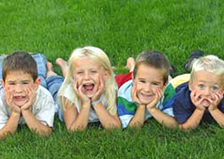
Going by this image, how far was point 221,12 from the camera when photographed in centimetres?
643

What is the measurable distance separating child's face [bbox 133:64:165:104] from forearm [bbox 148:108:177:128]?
0.43 feet

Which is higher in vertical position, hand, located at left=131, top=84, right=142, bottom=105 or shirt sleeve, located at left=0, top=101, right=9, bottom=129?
hand, located at left=131, top=84, right=142, bottom=105

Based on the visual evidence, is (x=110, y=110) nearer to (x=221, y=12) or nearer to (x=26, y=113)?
(x=26, y=113)

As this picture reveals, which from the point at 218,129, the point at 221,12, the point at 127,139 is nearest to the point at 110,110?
the point at 127,139

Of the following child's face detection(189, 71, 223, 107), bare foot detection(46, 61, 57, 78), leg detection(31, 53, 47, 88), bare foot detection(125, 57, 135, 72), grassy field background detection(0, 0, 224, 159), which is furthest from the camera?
bare foot detection(125, 57, 135, 72)

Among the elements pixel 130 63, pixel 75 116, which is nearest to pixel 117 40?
pixel 130 63

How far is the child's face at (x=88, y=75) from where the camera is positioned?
4016mm

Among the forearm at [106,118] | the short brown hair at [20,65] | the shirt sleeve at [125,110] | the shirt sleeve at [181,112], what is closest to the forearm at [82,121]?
the forearm at [106,118]

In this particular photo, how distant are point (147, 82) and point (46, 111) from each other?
1.00 meters

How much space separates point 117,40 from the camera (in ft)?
19.3

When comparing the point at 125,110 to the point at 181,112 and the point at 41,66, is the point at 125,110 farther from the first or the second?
the point at 41,66

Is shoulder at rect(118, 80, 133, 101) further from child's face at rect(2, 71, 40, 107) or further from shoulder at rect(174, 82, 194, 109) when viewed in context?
child's face at rect(2, 71, 40, 107)

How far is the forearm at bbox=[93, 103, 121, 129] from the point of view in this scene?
401cm

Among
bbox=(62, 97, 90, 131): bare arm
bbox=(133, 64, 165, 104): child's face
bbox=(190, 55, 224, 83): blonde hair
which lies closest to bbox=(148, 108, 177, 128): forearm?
bbox=(133, 64, 165, 104): child's face
